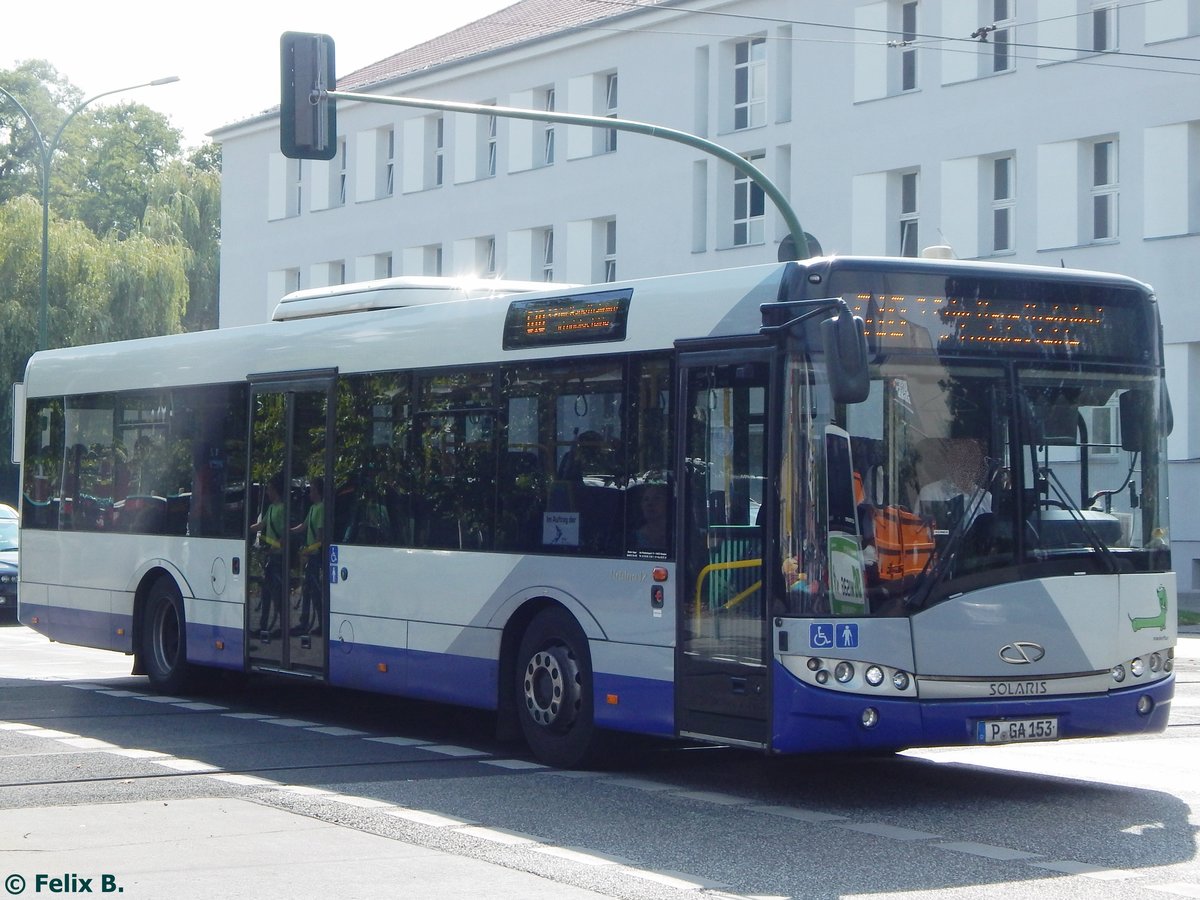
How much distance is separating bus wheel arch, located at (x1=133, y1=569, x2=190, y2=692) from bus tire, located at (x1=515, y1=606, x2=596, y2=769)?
476 cm

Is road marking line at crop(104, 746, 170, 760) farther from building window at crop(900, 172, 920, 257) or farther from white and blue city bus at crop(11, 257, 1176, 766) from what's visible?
building window at crop(900, 172, 920, 257)

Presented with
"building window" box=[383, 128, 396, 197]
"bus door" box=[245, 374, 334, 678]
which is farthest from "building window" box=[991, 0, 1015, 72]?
"bus door" box=[245, 374, 334, 678]

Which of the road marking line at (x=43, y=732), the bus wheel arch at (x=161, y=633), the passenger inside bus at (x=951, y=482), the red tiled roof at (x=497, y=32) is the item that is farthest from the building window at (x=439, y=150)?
the passenger inside bus at (x=951, y=482)

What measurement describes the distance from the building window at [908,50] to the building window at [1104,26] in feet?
12.9

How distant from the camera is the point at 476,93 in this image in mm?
48094

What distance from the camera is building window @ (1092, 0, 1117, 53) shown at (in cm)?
3391

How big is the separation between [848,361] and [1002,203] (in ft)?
90.0

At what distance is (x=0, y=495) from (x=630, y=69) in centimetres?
2184

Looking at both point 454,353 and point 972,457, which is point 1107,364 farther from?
point 454,353

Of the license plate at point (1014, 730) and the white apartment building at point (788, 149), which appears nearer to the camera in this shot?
the license plate at point (1014, 730)

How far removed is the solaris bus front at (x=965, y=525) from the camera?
977 centimetres

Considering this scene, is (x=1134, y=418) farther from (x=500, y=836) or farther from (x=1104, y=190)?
(x=1104, y=190)

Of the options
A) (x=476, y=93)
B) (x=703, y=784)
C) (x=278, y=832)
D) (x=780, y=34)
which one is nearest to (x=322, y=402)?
(x=703, y=784)

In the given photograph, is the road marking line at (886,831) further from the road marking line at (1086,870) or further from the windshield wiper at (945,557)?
the windshield wiper at (945,557)
